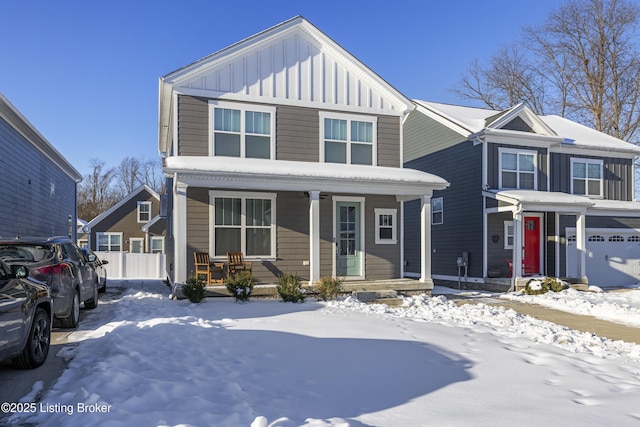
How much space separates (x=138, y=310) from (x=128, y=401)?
18.5 ft

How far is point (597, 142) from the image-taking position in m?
18.7

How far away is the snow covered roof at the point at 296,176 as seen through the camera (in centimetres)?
1078

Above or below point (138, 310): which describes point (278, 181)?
above

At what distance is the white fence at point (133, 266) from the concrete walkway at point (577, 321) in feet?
47.9

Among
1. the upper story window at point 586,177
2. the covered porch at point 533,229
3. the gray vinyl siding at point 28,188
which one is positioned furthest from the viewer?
the upper story window at point 586,177

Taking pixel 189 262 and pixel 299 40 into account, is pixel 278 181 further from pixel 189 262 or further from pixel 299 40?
pixel 299 40

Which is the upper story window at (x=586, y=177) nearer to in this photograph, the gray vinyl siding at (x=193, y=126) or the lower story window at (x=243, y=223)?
the lower story window at (x=243, y=223)

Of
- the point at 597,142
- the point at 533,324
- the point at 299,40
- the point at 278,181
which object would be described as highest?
the point at 299,40

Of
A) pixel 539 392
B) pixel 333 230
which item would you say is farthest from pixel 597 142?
pixel 539 392

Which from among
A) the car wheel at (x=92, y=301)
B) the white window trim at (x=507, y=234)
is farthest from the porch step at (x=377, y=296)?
the white window trim at (x=507, y=234)

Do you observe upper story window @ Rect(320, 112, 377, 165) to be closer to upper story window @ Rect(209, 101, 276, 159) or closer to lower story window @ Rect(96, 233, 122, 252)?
upper story window @ Rect(209, 101, 276, 159)

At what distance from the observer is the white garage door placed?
17953 millimetres

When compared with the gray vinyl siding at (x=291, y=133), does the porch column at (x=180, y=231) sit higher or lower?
lower

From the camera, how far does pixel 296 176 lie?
11359 mm
